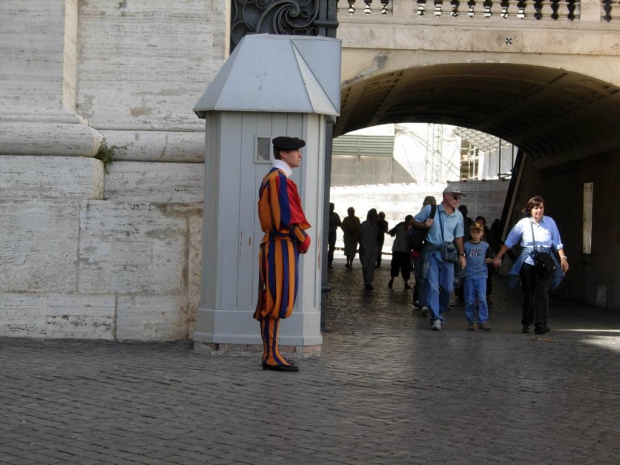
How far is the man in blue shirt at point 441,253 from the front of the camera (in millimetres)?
12609

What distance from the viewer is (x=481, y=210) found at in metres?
34.0

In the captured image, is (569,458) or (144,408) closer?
(569,458)

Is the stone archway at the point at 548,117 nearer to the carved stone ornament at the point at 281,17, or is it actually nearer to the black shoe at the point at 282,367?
the carved stone ornament at the point at 281,17

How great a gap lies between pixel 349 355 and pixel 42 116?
10.2 feet

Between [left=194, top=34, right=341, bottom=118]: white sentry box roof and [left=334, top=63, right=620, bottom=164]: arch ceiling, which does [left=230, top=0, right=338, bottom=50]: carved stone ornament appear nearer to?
[left=194, top=34, right=341, bottom=118]: white sentry box roof

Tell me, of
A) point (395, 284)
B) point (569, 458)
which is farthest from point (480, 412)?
point (395, 284)

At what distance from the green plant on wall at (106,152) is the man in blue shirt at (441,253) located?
394cm

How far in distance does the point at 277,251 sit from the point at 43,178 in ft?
7.93

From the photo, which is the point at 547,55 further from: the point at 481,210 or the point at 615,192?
the point at 481,210

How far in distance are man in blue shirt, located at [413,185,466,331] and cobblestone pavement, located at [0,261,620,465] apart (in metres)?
2.10

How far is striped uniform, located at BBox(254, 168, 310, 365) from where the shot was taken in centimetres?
815

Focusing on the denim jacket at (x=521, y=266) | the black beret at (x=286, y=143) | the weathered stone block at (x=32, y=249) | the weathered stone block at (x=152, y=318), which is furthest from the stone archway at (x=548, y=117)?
the black beret at (x=286, y=143)

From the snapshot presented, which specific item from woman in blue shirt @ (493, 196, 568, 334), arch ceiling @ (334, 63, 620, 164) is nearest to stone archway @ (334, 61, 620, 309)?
arch ceiling @ (334, 63, 620, 164)

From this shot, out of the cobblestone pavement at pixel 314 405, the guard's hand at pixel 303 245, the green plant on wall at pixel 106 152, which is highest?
the green plant on wall at pixel 106 152
